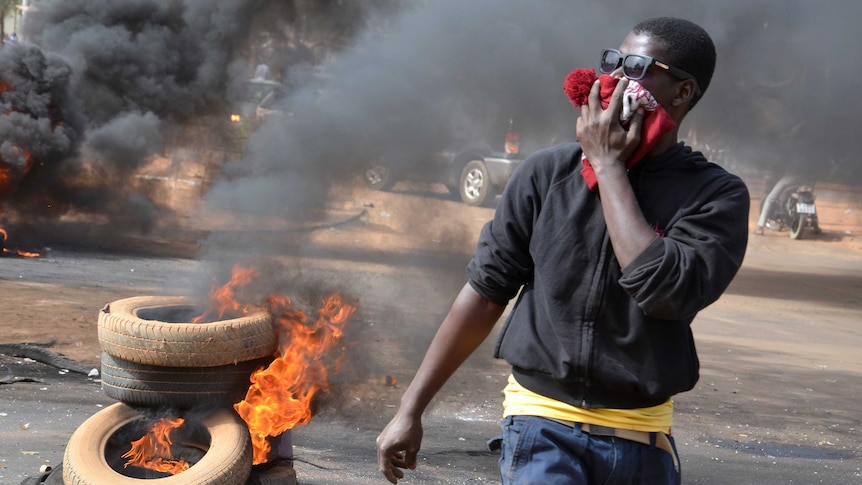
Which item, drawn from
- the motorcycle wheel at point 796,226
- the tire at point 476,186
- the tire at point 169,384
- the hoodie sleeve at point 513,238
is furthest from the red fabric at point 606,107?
the motorcycle wheel at point 796,226

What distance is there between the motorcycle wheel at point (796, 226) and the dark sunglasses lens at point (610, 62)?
17276 mm

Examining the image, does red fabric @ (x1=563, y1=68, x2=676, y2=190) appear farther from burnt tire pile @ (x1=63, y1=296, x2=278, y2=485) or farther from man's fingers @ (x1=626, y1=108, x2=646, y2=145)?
burnt tire pile @ (x1=63, y1=296, x2=278, y2=485)

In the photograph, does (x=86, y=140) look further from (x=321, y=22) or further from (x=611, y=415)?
(x=611, y=415)

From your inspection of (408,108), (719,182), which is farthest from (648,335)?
(408,108)

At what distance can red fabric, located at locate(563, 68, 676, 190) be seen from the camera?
2123mm

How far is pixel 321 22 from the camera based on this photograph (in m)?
15.8

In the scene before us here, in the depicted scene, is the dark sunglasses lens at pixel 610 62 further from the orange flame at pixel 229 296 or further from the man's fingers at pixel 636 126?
the orange flame at pixel 229 296

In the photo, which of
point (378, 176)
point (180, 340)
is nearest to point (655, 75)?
point (180, 340)

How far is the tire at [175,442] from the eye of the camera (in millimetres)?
3775

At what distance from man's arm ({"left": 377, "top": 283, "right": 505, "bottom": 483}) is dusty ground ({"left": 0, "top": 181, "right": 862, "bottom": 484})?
2.38 m

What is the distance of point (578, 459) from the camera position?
2164mm

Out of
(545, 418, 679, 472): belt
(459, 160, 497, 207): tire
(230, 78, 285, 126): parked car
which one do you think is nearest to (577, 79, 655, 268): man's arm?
(545, 418, 679, 472): belt

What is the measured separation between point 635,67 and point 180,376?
→ 2.66 meters

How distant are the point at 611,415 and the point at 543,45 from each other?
852 cm
